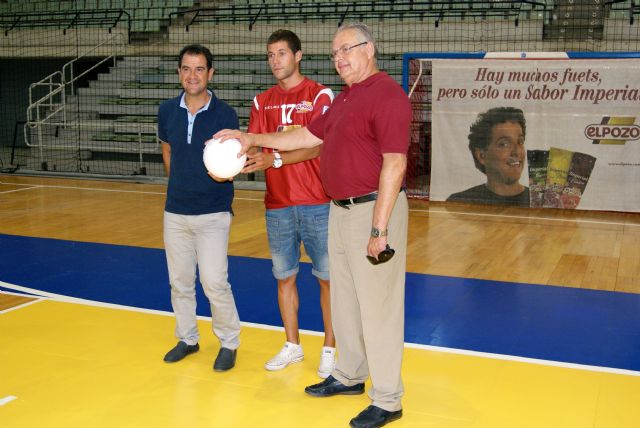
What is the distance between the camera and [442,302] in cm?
619

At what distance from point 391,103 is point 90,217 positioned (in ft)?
24.0

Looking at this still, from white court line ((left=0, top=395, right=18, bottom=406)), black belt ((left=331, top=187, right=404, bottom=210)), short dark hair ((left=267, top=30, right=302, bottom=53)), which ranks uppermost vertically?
short dark hair ((left=267, top=30, right=302, bottom=53))

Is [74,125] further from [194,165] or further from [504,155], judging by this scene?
[194,165]

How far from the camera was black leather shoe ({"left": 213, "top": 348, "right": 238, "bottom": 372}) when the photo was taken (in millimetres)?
4566

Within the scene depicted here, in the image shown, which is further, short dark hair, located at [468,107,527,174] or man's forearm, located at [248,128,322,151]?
short dark hair, located at [468,107,527,174]

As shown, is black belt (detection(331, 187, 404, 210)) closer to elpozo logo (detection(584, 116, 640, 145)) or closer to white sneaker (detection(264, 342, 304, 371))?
white sneaker (detection(264, 342, 304, 371))

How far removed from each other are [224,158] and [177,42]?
16056 millimetres

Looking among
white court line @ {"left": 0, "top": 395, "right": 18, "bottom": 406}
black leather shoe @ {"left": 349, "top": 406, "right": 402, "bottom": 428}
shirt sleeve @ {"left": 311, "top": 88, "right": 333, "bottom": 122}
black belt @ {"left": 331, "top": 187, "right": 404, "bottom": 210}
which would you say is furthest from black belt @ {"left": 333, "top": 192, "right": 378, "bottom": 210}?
white court line @ {"left": 0, "top": 395, "right": 18, "bottom": 406}

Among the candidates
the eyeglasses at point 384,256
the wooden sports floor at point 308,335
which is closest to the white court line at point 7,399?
the wooden sports floor at point 308,335

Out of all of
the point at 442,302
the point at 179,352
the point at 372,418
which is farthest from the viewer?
the point at 442,302

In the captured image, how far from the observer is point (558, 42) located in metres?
15.5

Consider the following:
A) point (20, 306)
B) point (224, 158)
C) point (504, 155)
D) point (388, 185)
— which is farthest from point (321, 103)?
point (504, 155)

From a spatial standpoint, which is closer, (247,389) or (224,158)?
(224,158)

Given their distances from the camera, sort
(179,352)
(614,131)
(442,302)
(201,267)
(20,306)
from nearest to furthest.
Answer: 1. (201,267)
2. (179,352)
3. (20,306)
4. (442,302)
5. (614,131)
